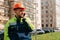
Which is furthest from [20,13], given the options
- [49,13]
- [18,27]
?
[49,13]

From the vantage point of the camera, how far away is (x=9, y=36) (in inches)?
185

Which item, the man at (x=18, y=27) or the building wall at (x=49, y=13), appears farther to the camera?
the building wall at (x=49, y=13)

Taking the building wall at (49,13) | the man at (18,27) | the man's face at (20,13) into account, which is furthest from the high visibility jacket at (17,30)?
the building wall at (49,13)

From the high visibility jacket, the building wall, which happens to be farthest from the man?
the building wall

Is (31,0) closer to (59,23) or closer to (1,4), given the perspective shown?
(1,4)

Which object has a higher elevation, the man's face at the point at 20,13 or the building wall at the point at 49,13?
the man's face at the point at 20,13

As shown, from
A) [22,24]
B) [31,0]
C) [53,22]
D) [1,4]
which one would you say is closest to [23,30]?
[22,24]

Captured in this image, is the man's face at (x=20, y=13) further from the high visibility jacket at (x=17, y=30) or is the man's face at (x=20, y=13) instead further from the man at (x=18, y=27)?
the high visibility jacket at (x=17, y=30)

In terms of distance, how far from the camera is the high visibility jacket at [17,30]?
464 centimetres

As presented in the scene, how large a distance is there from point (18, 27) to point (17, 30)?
2.3 inches

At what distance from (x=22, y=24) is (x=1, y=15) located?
4568 cm

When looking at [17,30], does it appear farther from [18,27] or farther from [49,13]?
[49,13]

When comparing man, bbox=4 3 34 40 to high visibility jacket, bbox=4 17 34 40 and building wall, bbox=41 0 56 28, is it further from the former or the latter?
building wall, bbox=41 0 56 28

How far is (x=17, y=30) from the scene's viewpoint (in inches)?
183
